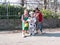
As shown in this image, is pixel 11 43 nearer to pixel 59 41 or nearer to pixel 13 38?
pixel 13 38

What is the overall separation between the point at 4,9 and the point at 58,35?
4714 mm

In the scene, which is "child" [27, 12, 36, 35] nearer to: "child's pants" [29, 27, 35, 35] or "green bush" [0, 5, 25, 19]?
"child's pants" [29, 27, 35, 35]

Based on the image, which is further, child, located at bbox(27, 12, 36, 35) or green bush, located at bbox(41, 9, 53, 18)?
green bush, located at bbox(41, 9, 53, 18)

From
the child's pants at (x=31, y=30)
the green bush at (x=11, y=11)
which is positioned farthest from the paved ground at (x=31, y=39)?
the green bush at (x=11, y=11)

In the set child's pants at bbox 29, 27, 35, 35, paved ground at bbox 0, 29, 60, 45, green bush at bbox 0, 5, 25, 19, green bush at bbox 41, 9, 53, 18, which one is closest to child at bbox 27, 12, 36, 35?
child's pants at bbox 29, 27, 35, 35

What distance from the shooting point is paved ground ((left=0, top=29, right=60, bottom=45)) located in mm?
12906

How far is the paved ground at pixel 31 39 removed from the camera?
12.9 m

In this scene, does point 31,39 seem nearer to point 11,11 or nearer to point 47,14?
point 11,11

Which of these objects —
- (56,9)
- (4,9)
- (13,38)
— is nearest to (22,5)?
(4,9)

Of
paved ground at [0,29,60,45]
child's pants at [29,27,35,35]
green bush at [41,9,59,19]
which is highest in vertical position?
green bush at [41,9,59,19]

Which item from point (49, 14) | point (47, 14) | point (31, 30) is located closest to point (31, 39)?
point (31, 30)

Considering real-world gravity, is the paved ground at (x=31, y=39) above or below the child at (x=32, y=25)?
below

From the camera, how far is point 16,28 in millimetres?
17234

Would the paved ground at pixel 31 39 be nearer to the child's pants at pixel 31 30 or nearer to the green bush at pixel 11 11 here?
the child's pants at pixel 31 30
